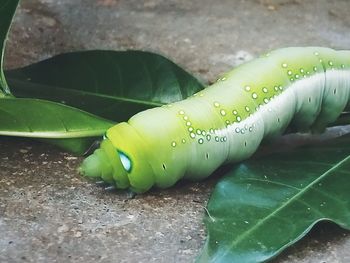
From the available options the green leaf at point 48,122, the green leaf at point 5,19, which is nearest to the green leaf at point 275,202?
the green leaf at point 48,122

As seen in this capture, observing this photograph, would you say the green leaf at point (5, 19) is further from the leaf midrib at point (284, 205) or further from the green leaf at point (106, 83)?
the leaf midrib at point (284, 205)

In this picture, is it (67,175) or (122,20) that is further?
(122,20)

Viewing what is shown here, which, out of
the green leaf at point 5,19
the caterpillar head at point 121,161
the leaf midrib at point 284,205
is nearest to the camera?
the leaf midrib at point 284,205

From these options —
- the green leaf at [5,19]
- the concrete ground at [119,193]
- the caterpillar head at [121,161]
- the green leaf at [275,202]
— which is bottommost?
the concrete ground at [119,193]

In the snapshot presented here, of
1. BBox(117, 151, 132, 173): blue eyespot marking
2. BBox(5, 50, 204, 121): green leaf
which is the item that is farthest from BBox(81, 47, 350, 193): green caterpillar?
BBox(5, 50, 204, 121): green leaf

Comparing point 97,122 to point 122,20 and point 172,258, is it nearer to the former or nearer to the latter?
point 172,258

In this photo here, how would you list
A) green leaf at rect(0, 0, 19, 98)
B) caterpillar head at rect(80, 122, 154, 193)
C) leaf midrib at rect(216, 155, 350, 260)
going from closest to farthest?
leaf midrib at rect(216, 155, 350, 260) < caterpillar head at rect(80, 122, 154, 193) < green leaf at rect(0, 0, 19, 98)

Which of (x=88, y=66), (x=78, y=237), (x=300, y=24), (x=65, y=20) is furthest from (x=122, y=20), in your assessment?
(x=78, y=237)

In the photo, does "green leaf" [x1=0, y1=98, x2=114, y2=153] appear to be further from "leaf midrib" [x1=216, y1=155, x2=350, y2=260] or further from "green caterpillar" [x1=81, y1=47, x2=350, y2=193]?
"leaf midrib" [x1=216, y1=155, x2=350, y2=260]
